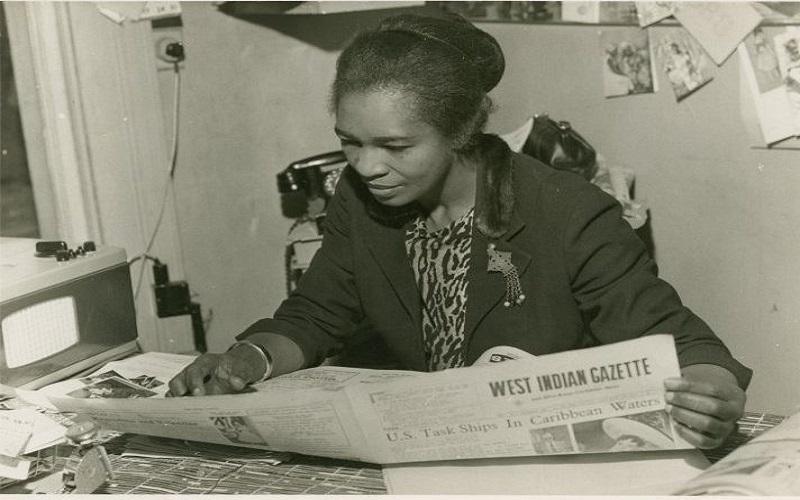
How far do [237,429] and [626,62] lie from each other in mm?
1493

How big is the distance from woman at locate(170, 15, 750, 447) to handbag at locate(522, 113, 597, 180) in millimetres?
Answer: 675

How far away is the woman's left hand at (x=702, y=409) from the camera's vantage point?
88cm

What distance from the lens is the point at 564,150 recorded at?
6.77 ft

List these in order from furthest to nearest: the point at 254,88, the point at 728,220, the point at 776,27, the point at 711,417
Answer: the point at 254,88
the point at 728,220
the point at 776,27
the point at 711,417

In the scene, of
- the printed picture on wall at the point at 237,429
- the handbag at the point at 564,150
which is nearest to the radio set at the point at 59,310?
the printed picture on wall at the point at 237,429

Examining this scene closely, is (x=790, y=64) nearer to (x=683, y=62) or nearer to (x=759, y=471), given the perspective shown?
(x=683, y=62)

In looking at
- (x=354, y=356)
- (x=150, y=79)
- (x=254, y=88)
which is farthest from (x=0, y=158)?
(x=354, y=356)

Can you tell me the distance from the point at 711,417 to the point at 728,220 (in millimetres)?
1149

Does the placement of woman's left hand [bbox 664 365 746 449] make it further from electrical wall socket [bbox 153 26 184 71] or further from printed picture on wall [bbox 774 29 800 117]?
electrical wall socket [bbox 153 26 184 71]

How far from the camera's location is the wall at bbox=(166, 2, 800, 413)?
1890 millimetres

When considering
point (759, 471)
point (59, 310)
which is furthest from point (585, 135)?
point (759, 471)

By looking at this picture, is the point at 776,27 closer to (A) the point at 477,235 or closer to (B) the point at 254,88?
(A) the point at 477,235

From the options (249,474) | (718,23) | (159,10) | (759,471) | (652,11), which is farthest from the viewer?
(159,10)

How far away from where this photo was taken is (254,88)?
8.11 ft
